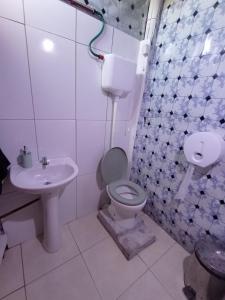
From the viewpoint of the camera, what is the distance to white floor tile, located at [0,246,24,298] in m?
1.04

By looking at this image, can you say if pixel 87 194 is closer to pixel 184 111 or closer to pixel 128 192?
pixel 128 192

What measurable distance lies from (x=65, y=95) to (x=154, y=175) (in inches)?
44.2

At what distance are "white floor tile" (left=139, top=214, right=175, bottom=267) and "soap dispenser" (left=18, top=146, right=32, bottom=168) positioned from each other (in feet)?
3.93

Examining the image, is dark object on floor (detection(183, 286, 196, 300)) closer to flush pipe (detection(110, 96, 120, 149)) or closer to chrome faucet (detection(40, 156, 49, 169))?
flush pipe (detection(110, 96, 120, 149))

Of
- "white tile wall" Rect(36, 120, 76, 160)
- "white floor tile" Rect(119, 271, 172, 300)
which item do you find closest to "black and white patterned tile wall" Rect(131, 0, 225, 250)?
"white floor tile" Rect(119, 271, 172, 300)

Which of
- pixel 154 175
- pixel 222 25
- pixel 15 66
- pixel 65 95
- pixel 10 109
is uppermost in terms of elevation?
pixel 222 25

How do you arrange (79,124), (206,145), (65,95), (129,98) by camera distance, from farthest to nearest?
(129,98)
(79,124)
(65,95)
(206,145)

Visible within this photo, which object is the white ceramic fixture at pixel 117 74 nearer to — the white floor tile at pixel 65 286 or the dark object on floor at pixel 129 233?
the dark object on floor at pixel 129 233

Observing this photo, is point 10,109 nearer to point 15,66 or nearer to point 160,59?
point 15,66

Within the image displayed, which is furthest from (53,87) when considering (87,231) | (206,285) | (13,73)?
(206,285)

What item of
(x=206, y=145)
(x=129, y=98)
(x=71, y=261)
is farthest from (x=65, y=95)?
(x=71, y=261)

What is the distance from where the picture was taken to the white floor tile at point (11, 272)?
1.04 meters

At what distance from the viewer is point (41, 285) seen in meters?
1.07

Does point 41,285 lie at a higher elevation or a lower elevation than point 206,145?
lower
